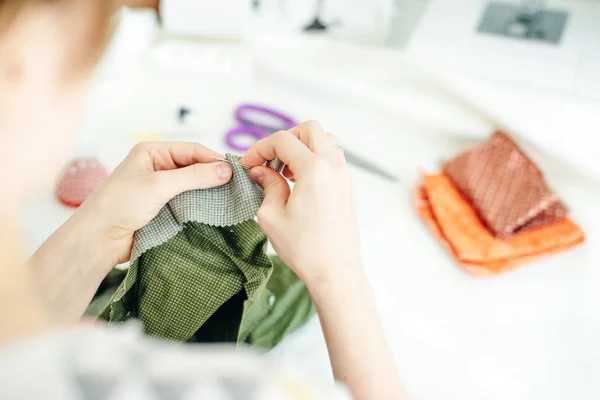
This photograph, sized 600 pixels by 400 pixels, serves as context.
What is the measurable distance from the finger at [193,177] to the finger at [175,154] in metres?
0.03

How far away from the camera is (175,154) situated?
1.80 ft

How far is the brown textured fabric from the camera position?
68 cm

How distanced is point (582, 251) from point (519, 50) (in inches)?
13.2

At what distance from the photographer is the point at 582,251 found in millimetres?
668

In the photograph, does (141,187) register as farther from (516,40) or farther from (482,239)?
(516,40)

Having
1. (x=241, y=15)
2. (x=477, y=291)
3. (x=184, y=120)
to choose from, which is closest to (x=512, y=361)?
(x=477, y=291)

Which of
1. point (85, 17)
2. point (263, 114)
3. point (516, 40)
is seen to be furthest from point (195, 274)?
point (516, 40)

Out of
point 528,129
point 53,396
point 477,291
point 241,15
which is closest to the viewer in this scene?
point 53,396

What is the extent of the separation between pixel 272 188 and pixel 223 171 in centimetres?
5

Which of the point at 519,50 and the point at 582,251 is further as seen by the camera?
the point at 519,50

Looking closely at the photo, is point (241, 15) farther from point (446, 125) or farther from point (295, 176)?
point (295, 176)

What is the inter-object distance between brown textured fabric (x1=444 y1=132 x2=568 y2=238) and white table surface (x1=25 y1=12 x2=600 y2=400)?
0.04 meters

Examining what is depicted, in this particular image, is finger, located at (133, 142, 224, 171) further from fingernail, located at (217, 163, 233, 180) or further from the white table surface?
the white table surface

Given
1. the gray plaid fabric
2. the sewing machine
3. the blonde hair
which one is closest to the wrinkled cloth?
the gray plaid fabric
